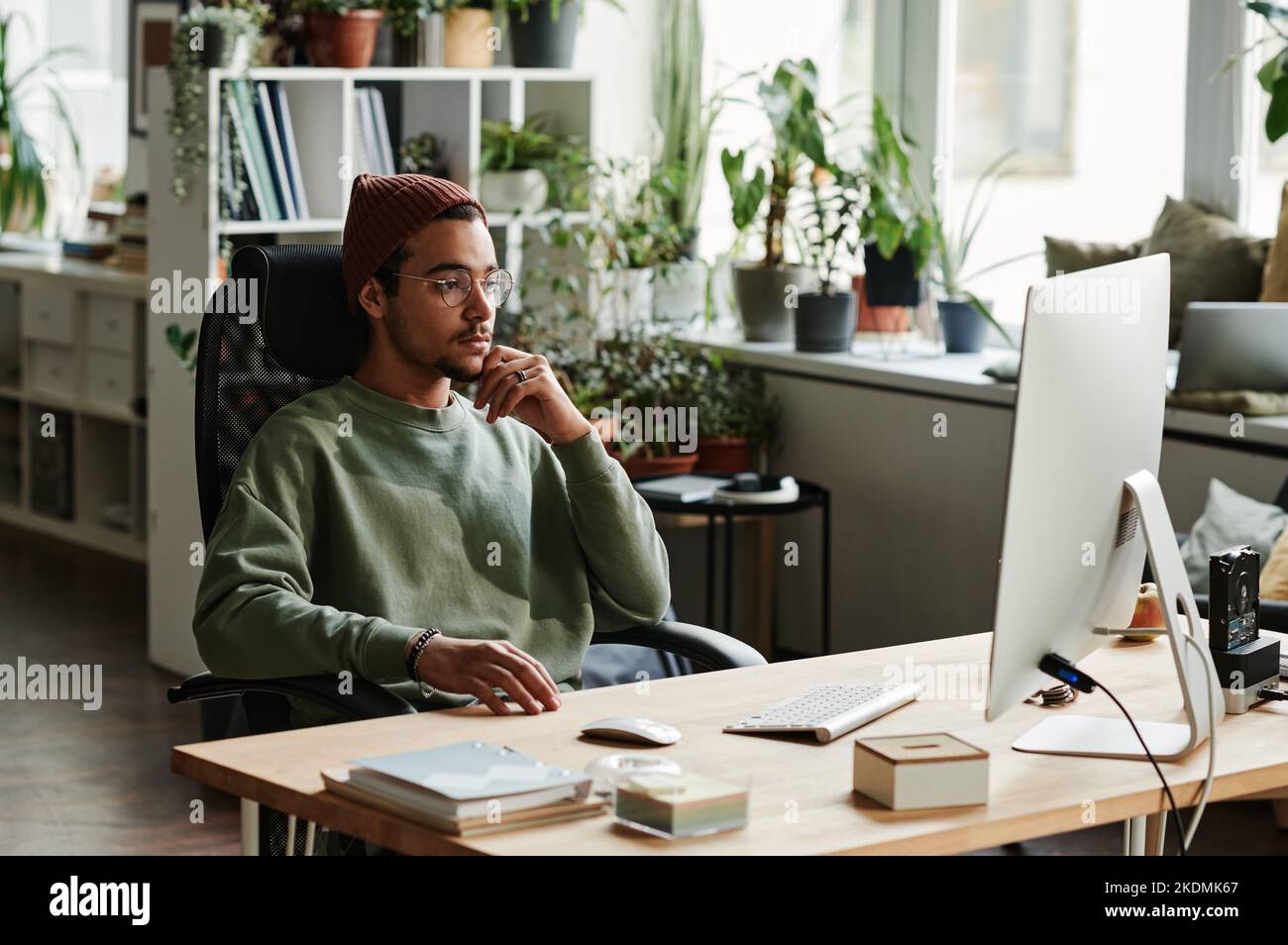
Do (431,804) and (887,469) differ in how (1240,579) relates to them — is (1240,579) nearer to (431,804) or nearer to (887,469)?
(431,804)

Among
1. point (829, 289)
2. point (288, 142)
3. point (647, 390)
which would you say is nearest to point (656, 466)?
point (647, 390)

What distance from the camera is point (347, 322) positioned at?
2.58 m

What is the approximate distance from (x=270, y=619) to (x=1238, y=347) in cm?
241

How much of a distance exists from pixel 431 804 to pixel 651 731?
0.34 meters

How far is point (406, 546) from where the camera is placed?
7.89 ft

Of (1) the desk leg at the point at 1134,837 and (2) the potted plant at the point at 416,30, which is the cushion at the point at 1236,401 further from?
(2) the potted plant at the point at 416,30

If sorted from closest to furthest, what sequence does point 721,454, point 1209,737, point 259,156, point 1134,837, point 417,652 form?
point 1209,737 < point 417,652 < point 1134,837 < point 259,156 < point 721,454

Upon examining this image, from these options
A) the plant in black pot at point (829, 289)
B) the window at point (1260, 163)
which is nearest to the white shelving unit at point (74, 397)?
the plant in black pot at point (829, 289)

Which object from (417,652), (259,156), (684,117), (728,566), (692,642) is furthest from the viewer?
(684,117)

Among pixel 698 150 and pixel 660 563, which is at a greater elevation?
pixel 698 150

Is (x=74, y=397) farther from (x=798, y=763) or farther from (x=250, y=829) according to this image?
(x=798, y=763)

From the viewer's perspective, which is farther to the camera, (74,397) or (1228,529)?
(74,397)
